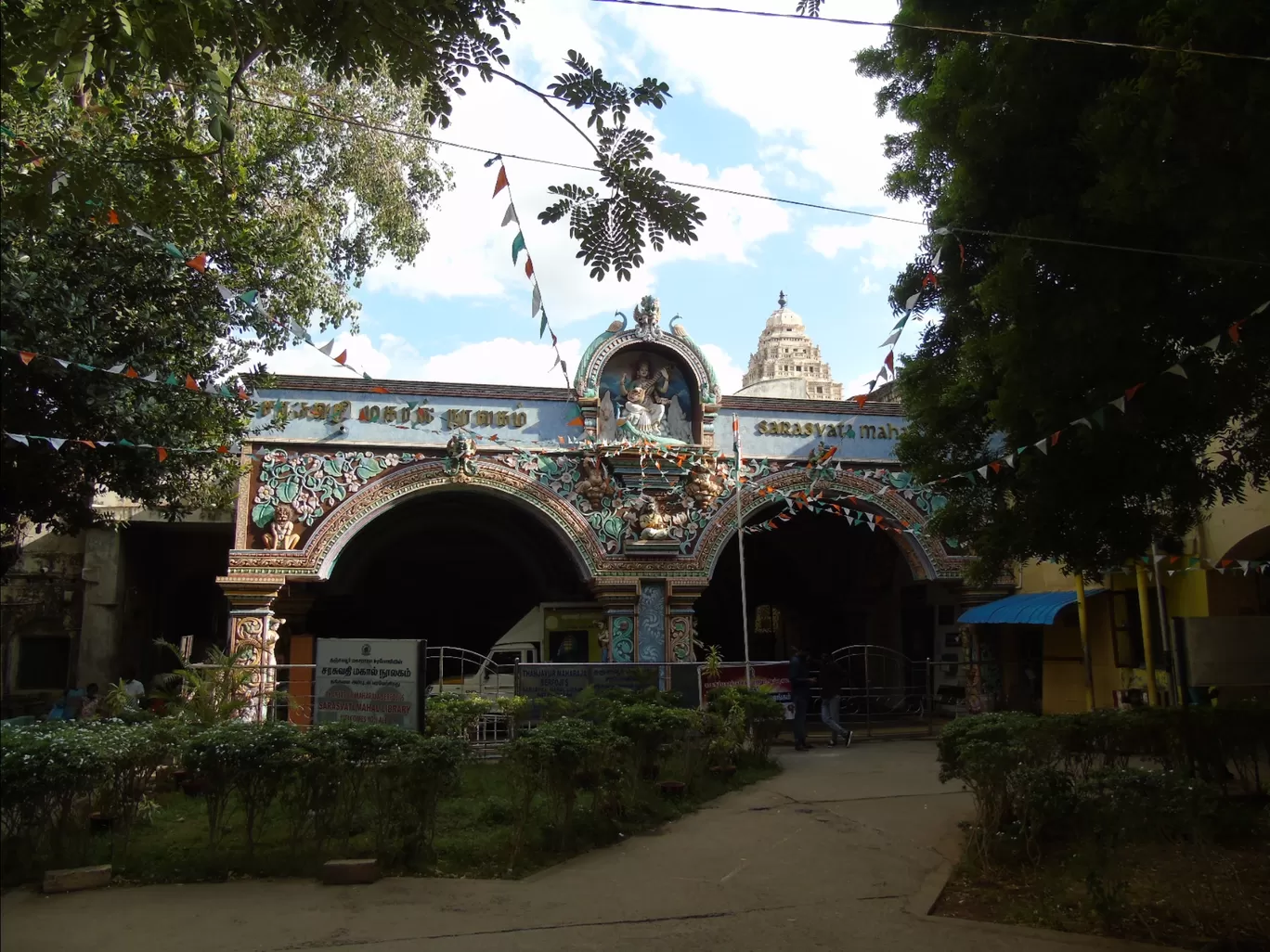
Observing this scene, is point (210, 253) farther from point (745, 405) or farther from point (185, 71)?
point (745, 405)

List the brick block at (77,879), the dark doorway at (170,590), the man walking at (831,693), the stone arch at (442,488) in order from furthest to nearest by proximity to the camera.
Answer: the dark doorway at (170,590) < the stone arch at (442,488) < the man walking at (831,693) < the brick block at (77,879)

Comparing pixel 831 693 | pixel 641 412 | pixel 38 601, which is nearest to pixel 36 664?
pixel 38 601

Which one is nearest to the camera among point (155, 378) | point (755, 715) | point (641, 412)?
point (155, 378)

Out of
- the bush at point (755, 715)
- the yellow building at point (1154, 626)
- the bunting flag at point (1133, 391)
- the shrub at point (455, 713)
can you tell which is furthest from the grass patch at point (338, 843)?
the yellow building at point (1154, 626)

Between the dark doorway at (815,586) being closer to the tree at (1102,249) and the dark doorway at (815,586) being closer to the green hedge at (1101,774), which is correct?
the green hedge at (1101,774)

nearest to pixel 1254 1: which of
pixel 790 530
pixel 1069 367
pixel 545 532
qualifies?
pixel 1069 367

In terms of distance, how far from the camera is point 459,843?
235 inches

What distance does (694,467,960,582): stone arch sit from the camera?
14.0m

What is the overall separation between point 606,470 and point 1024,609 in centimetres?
574

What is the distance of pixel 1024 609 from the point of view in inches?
507

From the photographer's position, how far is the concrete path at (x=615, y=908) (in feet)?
12.9

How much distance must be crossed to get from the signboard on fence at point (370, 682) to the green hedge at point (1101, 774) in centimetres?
368

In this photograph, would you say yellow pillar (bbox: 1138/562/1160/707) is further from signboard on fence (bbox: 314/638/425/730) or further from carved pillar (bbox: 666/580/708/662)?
signboard on fence (bbox: 314/638/425/730)

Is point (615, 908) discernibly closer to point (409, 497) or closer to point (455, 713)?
point (455, 713)
